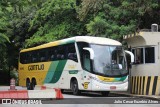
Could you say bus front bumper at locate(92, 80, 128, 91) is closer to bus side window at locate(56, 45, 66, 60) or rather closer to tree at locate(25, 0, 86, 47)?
bus side window at locate(56, 45, 66, 60)

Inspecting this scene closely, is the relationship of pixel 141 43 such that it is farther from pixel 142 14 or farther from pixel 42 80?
pixel 42 80

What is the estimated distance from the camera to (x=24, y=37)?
41.9 metres

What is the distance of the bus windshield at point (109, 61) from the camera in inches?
799

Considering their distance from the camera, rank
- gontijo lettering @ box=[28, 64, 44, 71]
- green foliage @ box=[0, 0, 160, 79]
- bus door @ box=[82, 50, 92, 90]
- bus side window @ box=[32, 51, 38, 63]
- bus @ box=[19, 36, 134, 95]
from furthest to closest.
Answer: bus side window @ box=[32, 51, 38, 63] → gontijo lettering @ box=[28, 64, 44, 71] → bus door @ box=[82, 50, 92, 90] → bus @ box=[19, 36, 134, 95] → green foliage @ box=[0, 0, 160, 79]

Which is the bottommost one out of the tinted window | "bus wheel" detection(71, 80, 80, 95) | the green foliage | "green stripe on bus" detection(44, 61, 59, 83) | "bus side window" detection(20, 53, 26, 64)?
"bus wheel" detection(71, 80, 80, 95)

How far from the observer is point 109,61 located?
2045cm

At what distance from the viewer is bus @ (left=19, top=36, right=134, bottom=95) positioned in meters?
20.3

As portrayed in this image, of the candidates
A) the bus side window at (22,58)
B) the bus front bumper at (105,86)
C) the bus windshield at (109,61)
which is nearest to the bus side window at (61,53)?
the bus windshield at (109,61)

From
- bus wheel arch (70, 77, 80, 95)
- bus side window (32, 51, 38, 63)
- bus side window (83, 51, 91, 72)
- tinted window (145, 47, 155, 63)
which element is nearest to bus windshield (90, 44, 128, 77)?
bus side window (83, 51, 91, 72)

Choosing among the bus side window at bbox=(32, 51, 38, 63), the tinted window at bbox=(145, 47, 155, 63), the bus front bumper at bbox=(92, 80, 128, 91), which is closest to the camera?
the bus front bumper at bbox=(92, 80, 128, 91)

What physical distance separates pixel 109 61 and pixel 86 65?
4.51 feet

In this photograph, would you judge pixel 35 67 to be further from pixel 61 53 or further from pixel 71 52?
pixel 71 52

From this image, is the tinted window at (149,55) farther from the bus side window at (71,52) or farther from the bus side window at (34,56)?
the bus side window at (34,56)

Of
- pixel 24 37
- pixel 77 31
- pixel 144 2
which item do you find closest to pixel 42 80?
pixel 77 31
